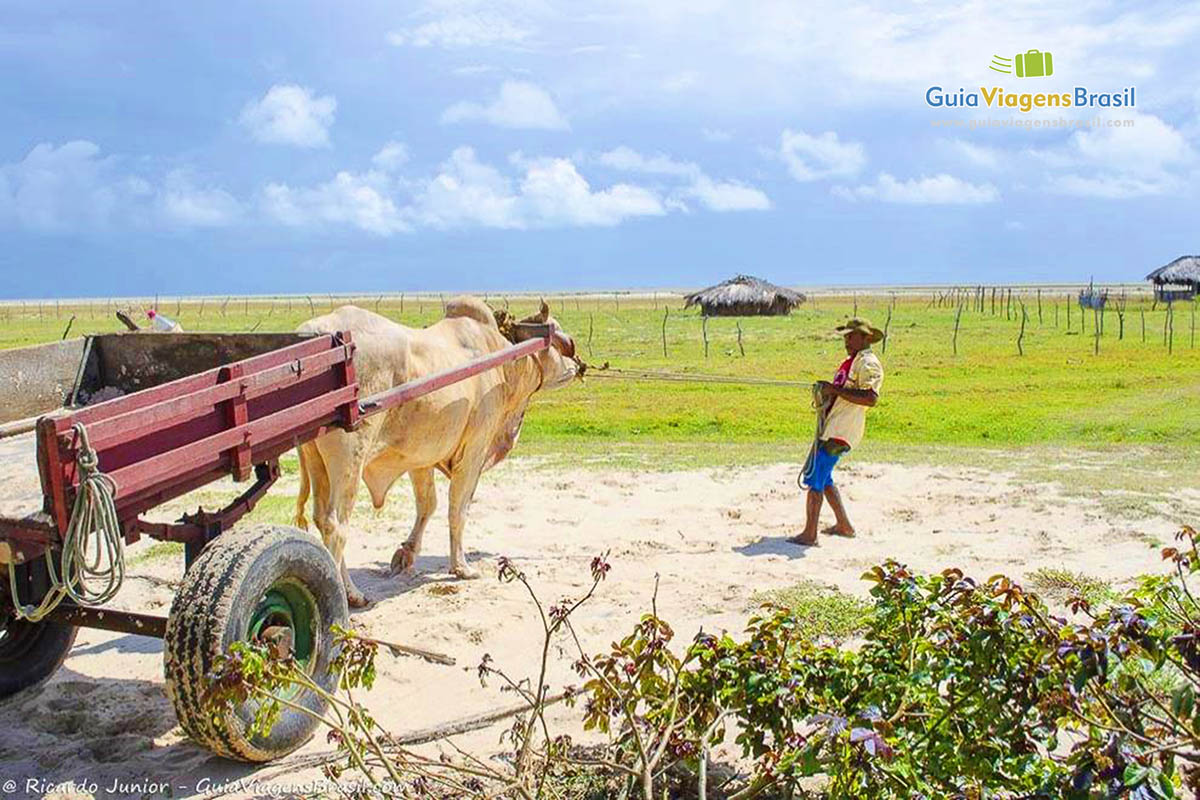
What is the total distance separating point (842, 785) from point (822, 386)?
5.01m

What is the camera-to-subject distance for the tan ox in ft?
18.6

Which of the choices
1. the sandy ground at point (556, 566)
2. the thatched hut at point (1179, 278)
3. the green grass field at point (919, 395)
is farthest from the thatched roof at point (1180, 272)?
the sandy ground at point (556, 566)

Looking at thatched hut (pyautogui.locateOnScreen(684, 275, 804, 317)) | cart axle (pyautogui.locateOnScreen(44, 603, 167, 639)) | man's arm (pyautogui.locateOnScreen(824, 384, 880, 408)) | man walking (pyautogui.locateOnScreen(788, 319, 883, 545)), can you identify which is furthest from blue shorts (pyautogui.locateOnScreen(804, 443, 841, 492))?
thatched hut (pyautogui.locateOnScreen(684, 275, 804, 317))

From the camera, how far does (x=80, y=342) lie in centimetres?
550

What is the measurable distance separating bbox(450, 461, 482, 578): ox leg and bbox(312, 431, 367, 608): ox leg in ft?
4.19

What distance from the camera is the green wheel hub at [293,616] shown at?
4048mm

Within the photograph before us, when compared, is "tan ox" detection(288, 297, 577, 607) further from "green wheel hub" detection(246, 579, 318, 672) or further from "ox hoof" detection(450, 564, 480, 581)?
"green wheel hub" detection(246, 579, 318, 672)

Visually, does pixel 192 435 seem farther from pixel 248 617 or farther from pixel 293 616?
pixel 293 616

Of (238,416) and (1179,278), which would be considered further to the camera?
(1179,278)

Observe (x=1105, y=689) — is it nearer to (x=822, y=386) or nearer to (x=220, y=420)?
(x=220, y=420)

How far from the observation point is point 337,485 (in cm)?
562

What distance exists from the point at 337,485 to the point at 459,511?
→ 58.1 inches

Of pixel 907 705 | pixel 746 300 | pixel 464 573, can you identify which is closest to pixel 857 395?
pixel 464 573

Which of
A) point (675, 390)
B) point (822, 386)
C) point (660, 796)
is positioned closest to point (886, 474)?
point (822, 386)
